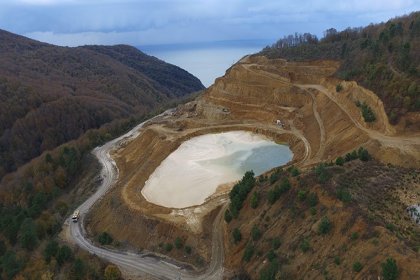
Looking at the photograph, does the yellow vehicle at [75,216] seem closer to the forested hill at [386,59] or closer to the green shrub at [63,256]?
the green shrub at [63,256]

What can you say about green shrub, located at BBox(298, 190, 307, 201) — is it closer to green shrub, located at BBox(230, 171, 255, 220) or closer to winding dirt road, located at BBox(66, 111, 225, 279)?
green shrub, located at BBox(230, 171, 255, 220)

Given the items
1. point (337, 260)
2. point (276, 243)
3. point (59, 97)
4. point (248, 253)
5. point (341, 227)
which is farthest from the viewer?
point (59, 97)

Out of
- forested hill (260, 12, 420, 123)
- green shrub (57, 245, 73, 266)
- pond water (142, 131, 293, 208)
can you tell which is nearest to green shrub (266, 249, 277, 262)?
pond water (142, 131, 293, 208)

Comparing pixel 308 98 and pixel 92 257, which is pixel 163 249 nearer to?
pixel 92 257

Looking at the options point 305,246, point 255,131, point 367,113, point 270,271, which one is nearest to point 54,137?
point 255,131

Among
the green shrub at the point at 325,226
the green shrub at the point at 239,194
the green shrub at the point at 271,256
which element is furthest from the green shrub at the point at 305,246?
the green shrub at the point at 239,194

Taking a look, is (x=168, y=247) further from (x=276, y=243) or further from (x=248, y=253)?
(x=276, y=243)

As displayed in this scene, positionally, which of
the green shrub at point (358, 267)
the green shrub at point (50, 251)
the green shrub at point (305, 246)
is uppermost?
the green shrub at point (358, 267)
